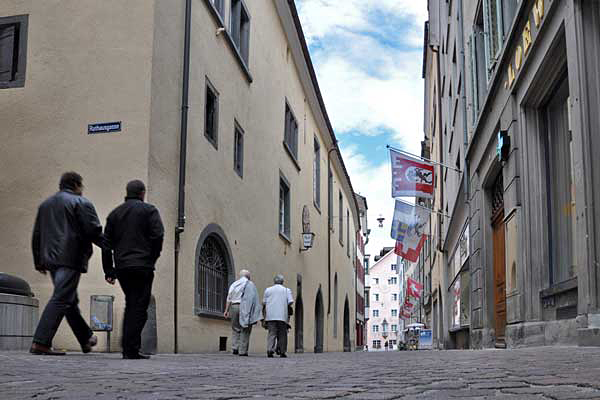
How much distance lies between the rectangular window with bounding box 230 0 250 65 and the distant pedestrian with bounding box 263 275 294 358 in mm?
5766

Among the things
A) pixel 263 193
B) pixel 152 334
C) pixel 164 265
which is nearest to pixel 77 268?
pixel 152 334

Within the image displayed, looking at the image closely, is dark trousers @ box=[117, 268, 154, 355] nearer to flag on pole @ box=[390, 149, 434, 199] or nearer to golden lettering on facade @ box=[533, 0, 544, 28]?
golden lettering on facade @ box=[533, 0, 544, 28]

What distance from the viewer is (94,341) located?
26.9ft

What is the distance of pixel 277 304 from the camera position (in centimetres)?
1378

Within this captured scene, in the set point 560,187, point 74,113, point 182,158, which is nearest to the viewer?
point 560,187

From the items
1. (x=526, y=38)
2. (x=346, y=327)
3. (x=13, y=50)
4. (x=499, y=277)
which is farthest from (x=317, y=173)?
(x=526, y=38)

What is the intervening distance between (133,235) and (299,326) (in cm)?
1733

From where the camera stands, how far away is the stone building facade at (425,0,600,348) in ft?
24.4

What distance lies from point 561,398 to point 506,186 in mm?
8499

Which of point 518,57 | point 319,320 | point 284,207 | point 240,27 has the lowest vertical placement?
point 319,320

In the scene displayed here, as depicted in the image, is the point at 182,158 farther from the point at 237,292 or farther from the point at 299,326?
the point at 299,326

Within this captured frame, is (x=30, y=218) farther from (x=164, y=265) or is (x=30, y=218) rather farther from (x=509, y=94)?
(x=509, y=94)

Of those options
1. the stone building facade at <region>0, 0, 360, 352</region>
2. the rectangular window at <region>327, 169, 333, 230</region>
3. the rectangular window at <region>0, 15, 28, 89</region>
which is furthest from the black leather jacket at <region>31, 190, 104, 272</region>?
the rectangular window at <region>327, 169, 333, 230</region>

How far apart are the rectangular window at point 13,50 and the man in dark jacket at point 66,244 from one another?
4692 millimetres
